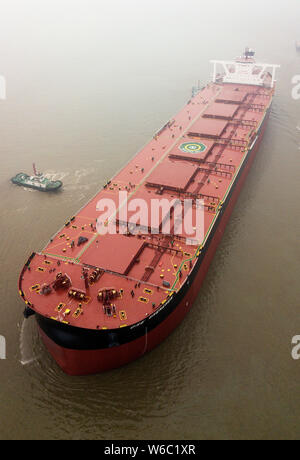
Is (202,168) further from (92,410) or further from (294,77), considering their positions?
(294,77)

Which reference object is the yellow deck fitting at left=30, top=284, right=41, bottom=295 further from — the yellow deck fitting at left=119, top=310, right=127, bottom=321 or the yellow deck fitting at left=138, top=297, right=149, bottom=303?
the yellow deck fitting at left=138, top=297, right=149, bottom=303

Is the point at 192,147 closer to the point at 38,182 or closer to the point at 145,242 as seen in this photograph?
the point at 145,242

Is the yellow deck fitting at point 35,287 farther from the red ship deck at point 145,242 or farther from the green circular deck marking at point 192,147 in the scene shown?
the green circular deck marking at point 192,147

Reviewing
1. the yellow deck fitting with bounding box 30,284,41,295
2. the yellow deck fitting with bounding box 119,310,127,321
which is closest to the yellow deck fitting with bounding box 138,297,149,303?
the yellow deck fitting with bounding box 119,310,127,321

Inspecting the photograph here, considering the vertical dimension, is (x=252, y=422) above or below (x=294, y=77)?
below
